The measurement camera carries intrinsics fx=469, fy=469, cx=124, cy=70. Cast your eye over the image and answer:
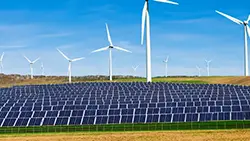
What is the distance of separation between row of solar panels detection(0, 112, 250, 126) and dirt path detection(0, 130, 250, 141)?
5372 mm

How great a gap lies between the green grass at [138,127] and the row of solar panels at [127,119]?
4.79 ft

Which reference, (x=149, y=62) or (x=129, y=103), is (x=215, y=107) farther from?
(x=149, y=62)

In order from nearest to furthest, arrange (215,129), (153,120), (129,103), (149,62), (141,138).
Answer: (141,138) < (215,129) < (153,120) < (129,103) < (149,62)

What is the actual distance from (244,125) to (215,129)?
3.79 m

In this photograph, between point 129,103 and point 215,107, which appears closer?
point 215,107

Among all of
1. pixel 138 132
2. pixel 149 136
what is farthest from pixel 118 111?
pixel 149 136

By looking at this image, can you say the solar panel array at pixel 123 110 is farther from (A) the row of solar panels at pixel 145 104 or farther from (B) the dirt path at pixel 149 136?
(B) the dirt path at pixel 149 136

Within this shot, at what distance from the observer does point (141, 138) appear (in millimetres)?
46750

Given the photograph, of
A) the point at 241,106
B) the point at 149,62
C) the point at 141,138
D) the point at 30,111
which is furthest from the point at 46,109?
the point at 149,62

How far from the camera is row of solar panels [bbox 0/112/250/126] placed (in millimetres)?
57697

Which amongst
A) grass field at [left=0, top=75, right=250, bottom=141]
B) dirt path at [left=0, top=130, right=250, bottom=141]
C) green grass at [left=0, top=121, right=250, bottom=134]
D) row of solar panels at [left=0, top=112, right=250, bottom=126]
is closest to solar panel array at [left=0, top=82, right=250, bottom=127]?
row of solar panels at [left=0, top=112, right=250, bottom=126]

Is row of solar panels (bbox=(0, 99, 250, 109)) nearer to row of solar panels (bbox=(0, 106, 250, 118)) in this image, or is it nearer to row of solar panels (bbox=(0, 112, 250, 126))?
row of solar panels (bbox=(0, 106, 250, 118))

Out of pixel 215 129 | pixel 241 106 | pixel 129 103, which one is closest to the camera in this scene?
pixel 215 129

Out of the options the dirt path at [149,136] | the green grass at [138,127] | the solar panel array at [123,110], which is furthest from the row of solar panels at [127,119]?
the dirt path at [149,136]
